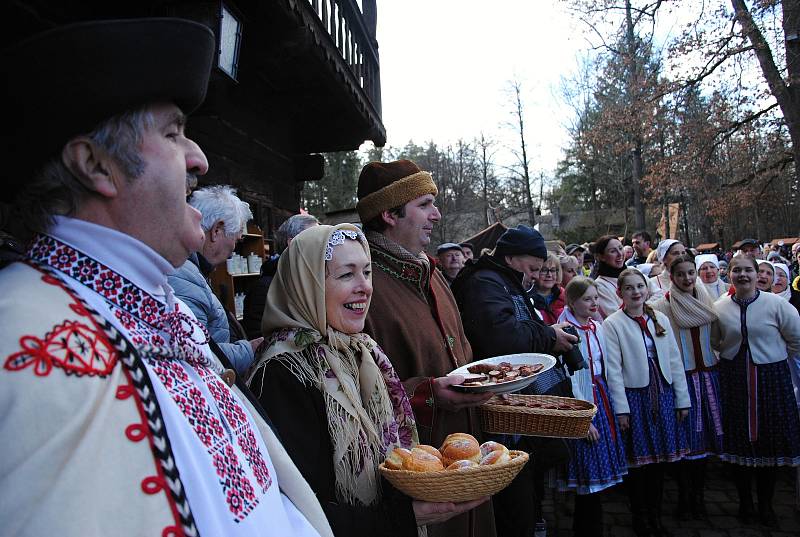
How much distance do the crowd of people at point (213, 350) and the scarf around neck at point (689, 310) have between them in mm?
747

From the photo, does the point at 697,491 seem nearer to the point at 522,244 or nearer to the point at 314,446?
the point at 522,244

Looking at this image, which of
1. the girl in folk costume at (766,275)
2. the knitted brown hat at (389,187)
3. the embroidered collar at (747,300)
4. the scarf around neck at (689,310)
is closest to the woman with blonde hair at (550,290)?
the scarf around neck at (689,310)

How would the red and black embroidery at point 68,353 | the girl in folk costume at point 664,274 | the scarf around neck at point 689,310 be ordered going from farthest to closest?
the girl in folk costume at point 664,274 < the scarf around neck at point 689,310 < the red and black embroidery at point 68,353

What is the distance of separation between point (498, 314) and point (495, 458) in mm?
1594

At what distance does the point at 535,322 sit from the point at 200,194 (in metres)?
2.26

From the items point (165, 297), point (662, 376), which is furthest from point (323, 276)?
point (662, 376)

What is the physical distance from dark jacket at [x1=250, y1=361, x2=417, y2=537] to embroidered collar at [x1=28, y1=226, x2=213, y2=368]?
2.57 feet

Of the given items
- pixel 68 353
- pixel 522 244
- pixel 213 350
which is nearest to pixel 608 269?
pixel 522 244

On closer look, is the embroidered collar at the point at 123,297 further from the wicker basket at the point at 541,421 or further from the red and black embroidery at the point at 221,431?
the wicker basket at the point at 541,421

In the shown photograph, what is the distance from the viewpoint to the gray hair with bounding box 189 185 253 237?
329 cm

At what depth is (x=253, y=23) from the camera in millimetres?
4098

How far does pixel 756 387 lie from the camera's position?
4.73 meters

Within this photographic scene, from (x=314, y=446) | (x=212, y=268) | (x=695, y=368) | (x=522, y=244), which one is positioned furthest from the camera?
(x=695, y=368)

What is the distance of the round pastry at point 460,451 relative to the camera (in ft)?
6.28
